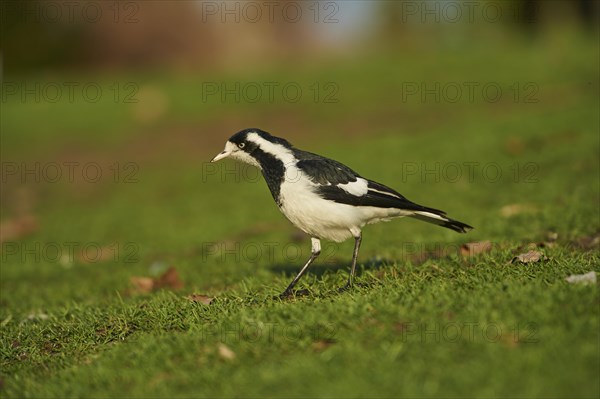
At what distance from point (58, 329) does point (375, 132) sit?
13886mm

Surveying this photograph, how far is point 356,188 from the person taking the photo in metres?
6.34

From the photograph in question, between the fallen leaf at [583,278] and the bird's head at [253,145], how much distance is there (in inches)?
96.5

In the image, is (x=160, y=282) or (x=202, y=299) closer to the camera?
(x=202, y=299)

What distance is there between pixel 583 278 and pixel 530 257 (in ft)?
3.00

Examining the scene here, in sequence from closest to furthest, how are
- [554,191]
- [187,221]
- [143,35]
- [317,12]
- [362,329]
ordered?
[362,329] → [554,191] → [187,221] → [317,12] → [143,35]

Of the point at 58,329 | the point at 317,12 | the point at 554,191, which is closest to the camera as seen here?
the point at 58,329

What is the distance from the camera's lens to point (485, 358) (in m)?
4.18

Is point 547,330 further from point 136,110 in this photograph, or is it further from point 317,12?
point 136,110

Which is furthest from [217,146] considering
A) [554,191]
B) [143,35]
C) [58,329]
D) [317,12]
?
[143,35]

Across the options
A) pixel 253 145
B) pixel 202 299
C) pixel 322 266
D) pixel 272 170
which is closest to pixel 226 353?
pixel 202 299

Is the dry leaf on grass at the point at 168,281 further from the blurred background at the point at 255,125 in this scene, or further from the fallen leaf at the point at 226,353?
the fallen leaf at the point at 226,353

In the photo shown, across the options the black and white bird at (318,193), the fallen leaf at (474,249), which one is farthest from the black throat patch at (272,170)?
the fallen leaf at (474,249)

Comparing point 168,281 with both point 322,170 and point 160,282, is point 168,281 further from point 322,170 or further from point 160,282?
point 322,170

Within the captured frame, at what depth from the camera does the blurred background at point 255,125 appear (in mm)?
12633
